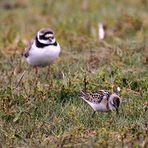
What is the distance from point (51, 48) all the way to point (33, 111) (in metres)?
→ 1.82

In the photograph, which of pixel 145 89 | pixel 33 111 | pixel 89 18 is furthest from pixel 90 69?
pixel 89 18

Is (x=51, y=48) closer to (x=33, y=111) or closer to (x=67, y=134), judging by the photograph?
(x=33, y=111)

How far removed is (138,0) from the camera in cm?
1534

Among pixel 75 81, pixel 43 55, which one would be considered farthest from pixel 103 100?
pixel 43 55

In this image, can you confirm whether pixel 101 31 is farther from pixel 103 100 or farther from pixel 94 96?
pixel 103 100

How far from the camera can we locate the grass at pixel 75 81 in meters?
7.10

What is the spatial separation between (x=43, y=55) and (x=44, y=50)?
0.23ft

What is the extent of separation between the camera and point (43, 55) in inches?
379

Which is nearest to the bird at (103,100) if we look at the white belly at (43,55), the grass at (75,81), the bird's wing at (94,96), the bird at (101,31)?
the bird's wing at (94,96)

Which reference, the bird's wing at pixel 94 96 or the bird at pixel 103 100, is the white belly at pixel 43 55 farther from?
the bird at pixel 103 100

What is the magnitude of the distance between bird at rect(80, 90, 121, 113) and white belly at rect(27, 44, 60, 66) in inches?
67.9

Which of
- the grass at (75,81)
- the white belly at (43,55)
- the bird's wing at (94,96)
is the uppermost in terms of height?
the white belly at (43,55)

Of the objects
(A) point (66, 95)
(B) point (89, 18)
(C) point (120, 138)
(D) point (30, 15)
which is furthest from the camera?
(D) point (30, 15)

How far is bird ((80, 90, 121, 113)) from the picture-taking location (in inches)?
301
